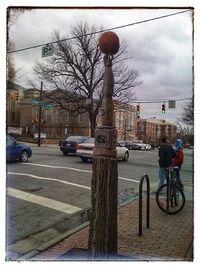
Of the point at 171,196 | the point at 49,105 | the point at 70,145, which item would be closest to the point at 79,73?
the point at 49,105

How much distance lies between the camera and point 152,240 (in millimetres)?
4520

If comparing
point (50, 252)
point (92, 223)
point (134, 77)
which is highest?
point (134, 77)

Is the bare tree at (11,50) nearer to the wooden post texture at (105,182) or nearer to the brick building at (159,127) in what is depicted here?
the wooden post texture at (105,182)

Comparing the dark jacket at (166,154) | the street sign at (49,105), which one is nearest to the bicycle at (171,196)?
the dark jacket at (166,154)

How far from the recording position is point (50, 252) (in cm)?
413

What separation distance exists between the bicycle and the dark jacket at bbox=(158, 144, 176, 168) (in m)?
1.33

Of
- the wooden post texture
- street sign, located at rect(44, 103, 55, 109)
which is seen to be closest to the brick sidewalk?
the wooden post texture

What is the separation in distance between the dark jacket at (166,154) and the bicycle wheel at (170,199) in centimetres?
156

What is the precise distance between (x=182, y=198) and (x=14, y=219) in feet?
9.19

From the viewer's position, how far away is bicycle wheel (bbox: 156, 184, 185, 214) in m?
5.86

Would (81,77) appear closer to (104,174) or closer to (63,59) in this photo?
(63,59)

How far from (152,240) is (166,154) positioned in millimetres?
3315

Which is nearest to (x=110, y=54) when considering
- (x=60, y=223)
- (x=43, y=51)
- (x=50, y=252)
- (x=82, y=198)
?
(x=43, y=51)

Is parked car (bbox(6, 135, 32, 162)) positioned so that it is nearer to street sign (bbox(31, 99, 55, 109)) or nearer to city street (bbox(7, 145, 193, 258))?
city street (bbox(7, 145, 193, 258))
